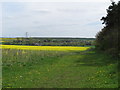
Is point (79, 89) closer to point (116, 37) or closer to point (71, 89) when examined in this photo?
point (71, 89)

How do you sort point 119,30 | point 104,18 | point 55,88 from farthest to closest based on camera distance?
point 104,18 < point 119,30 < point 55,88

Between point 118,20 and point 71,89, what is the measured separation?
21332 mm

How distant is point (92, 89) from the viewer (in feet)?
A: 28.6

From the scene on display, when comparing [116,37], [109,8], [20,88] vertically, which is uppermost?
[109,8]

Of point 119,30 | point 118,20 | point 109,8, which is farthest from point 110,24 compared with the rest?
point 119,30

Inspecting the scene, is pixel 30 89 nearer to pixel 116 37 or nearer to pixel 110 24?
pixel 116 37

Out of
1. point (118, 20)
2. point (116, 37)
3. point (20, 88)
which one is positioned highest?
point (118, 20)

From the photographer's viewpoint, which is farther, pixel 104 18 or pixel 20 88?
pixel 104 18

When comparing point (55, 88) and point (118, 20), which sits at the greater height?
point (118, 20)

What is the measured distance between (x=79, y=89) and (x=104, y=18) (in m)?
31.1

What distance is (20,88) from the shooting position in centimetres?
916

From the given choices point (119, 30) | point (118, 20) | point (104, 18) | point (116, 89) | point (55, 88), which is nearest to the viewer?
point (116, 89)

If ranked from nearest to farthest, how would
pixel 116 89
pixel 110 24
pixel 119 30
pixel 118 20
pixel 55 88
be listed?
pixel 116 89
pixel 55 88
pixel 119 30
pixel 118 20
pixel 110 24

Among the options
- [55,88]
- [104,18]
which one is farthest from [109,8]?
[55,88]
